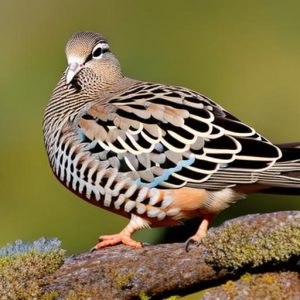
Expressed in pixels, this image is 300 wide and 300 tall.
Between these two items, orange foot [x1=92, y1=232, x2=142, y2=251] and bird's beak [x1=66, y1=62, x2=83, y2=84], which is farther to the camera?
bird's beak [x1=66, y1=62, x2=83, y2=84]

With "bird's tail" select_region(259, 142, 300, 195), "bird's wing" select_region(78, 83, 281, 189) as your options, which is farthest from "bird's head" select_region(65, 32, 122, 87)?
"bird's tail" select_region(259, 142, 300, 195)

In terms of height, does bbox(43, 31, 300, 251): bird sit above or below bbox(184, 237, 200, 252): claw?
above

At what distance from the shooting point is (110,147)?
5.90 m

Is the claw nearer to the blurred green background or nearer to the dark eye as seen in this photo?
the dark eye

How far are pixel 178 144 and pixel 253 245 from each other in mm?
990

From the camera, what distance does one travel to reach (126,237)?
586 cm

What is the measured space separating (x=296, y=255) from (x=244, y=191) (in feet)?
3.18

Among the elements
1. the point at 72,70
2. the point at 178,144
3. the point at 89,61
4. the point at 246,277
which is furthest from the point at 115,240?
the point at 89,61

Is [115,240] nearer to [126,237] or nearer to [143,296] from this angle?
[126,237]

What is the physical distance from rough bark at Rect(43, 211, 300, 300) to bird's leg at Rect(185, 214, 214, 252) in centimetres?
4

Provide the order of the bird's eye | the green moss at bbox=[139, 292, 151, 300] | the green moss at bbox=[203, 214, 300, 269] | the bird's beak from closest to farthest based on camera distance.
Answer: the green moss at bbox=[203, 214, 300, 269] → the green moss at bbox=[139, 292, 151, 300] → the bird's beak → the bird's eye

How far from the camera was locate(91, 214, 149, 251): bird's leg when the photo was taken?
18.7 feet

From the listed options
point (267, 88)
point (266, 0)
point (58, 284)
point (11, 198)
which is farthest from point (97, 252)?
point (266, 0)

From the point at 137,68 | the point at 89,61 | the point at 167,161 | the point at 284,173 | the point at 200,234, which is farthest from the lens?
the point at 137,68
